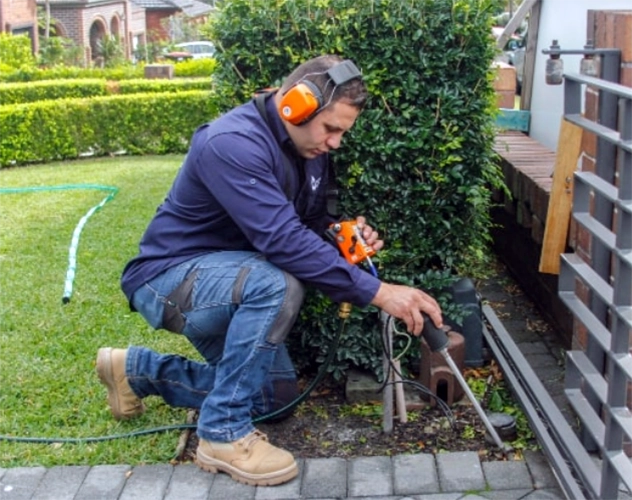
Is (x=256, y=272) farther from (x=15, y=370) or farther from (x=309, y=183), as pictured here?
(x=15, y=370)

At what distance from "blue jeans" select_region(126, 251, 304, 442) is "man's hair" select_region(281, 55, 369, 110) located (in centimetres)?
64

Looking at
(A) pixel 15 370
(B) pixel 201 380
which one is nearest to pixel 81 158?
(A) pixel 15 370

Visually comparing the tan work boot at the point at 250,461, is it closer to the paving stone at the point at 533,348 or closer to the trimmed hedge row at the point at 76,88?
the paving stone at the point at 533,348

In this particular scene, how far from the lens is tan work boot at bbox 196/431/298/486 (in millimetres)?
3473

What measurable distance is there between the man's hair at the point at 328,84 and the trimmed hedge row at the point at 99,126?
11.0m

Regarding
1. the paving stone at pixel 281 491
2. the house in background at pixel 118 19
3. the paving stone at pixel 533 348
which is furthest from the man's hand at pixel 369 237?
the house in background at pixel 118 19

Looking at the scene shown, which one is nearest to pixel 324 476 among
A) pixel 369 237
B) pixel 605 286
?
pixel 369 237

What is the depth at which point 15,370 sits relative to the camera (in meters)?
4.73

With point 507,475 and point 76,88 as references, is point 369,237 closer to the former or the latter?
point 507,475

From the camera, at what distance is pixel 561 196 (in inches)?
153

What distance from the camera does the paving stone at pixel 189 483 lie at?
3.42m

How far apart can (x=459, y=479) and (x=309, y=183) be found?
4.02 ft

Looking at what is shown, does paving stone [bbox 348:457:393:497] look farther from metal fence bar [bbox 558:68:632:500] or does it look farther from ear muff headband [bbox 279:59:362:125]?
ear muff headband [bbox 279:59:362:125]

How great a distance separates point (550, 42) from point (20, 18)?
2816 centimetres
